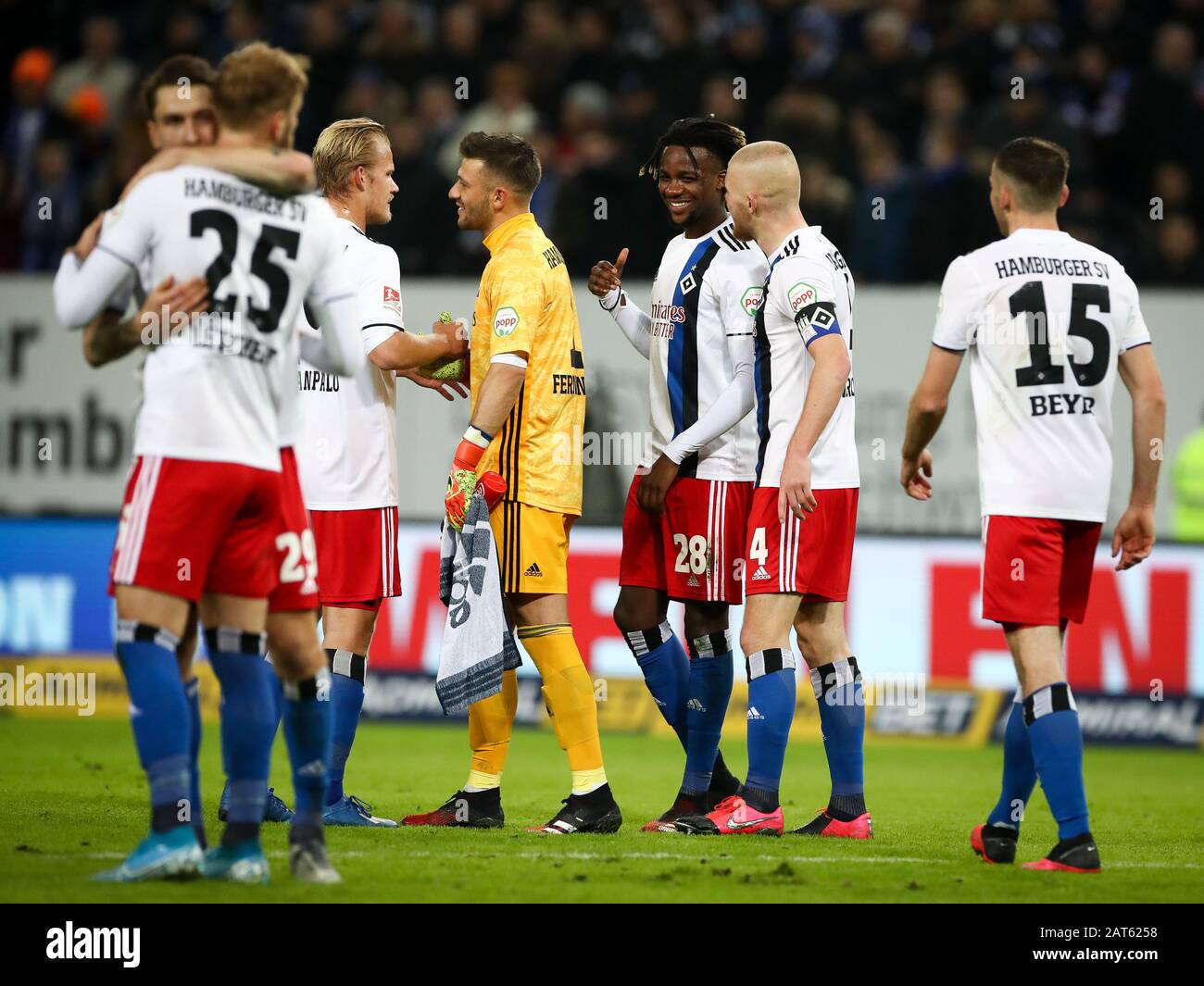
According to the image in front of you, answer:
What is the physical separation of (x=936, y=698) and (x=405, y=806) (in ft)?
16.3

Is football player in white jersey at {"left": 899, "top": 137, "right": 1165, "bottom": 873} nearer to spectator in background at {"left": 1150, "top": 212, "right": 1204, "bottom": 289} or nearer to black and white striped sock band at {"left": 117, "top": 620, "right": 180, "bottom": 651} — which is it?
black and white striped sock band at {"left": 117, "top": 620, "right": 180, "bottom": 651}

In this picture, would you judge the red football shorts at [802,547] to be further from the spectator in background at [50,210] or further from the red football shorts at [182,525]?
the spectator in background at [50,210]

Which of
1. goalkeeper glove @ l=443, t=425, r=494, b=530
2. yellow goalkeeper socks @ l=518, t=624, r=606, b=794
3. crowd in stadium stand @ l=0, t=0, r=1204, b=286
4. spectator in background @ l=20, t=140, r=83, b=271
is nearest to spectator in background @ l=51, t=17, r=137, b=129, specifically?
crowd in stadium stand @ l=0, t=0, r=1204, b=286

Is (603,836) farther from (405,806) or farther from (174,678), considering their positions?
(174,678)

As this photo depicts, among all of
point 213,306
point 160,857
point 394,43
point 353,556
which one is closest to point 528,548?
point 353,556

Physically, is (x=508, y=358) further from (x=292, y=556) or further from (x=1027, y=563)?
(x=1027, y=563)

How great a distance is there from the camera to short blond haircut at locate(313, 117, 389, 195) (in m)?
7.13

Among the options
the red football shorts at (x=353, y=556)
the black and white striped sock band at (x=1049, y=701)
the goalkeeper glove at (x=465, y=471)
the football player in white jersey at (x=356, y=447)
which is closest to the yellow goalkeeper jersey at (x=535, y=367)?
the goalkeeper glove at (x=465, y=471)

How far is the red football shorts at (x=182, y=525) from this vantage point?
484cm

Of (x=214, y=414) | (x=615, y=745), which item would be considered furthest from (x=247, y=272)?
(x=615, y=745)

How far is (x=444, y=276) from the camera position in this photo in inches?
524

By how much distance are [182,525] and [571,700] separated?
218 cm

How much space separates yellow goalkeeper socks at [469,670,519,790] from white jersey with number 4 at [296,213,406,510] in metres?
0.97

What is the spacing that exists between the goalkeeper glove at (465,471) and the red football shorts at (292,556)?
1.34m
